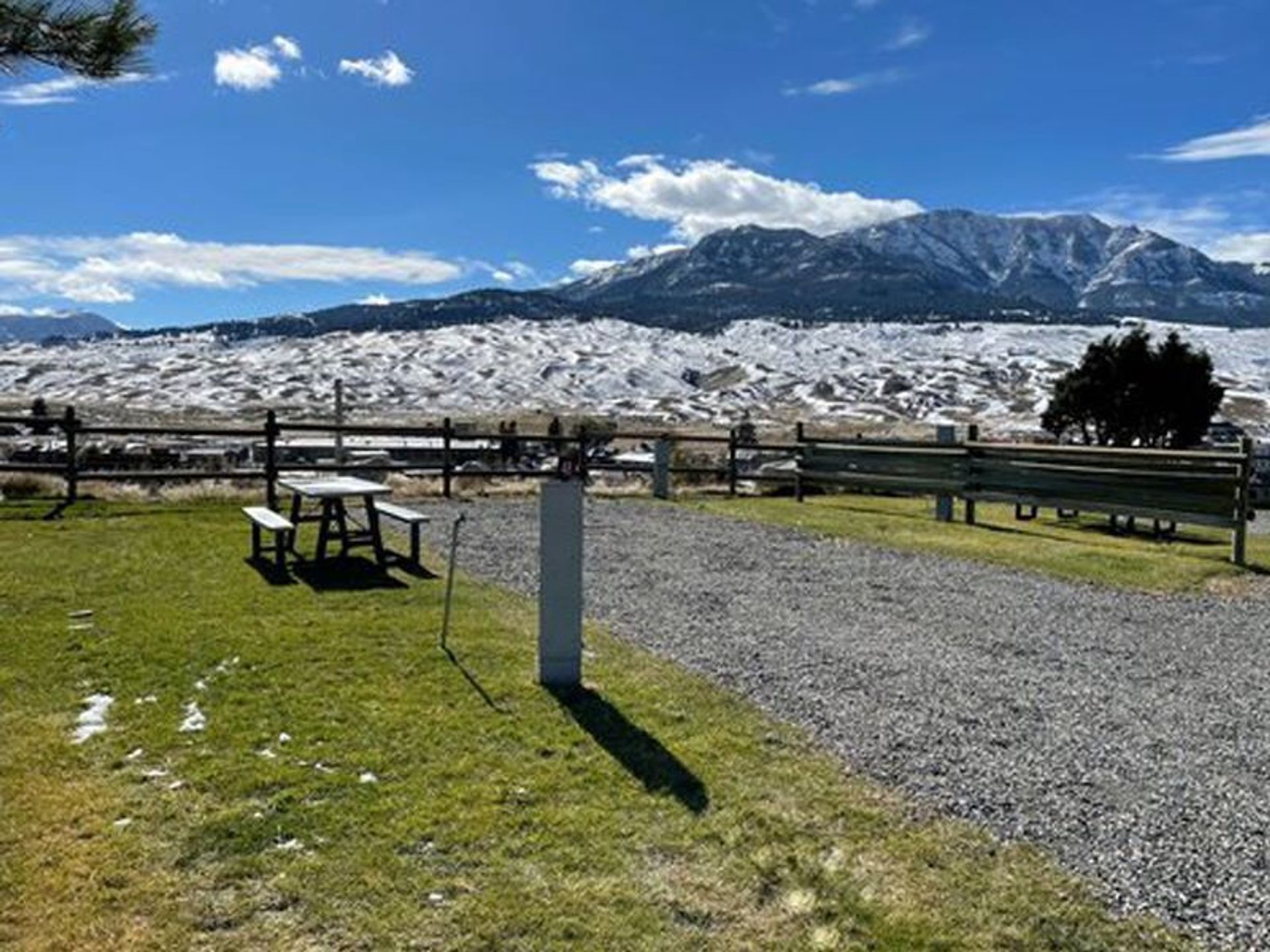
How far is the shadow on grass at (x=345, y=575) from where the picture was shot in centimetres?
940

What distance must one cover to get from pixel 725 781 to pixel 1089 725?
2.35 meters

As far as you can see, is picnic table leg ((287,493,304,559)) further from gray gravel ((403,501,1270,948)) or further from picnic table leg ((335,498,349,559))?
gray gravel ((403,501,1270,948))

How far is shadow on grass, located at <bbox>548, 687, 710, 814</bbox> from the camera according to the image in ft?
15.1

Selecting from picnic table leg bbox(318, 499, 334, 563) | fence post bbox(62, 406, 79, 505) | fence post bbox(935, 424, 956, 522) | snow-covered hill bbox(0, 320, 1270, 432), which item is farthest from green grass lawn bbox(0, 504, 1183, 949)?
snow-covered hill bbox(0, 320, 1270, 432)

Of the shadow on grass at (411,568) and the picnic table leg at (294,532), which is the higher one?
the picnic table leg at (294,532)

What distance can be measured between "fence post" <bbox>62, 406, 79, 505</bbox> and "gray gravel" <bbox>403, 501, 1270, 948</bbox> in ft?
24.5

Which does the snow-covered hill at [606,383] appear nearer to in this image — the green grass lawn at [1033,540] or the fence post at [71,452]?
the green grass lawn at [1033,540]

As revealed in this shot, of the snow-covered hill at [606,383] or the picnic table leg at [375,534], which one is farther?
the snow-covered hill at [606,383]

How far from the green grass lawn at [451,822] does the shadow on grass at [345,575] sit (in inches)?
95.2

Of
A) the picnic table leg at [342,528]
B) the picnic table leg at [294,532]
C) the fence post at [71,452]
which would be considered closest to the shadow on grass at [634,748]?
the picnic table leg at [342,528]

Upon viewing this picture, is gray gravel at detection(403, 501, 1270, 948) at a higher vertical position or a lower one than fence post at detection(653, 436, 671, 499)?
lower

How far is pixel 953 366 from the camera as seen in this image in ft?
583

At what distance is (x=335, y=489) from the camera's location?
429 inches

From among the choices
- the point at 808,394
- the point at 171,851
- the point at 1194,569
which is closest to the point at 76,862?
the point at 171,851
